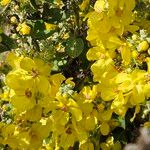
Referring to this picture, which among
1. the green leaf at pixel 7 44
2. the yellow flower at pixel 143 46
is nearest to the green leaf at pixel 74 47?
the green leaf at pixel 7 44

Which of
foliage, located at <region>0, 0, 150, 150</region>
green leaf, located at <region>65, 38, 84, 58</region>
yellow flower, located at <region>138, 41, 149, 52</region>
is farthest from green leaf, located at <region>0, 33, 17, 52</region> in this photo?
yellow flower, located at <region>138, 41, 149, 52</region>

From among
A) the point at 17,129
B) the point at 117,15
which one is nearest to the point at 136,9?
the point at 117,15

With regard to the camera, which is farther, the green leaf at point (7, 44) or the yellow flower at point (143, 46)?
the green leaf at point (7, 44)

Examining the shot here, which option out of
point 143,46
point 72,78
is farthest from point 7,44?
point 143,46

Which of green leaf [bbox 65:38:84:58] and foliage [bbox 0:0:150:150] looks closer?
foliage [bbox 0:0:150:150]

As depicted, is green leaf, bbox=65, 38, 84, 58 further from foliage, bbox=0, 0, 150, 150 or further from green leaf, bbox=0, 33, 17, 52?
green leaf, bbox=0, 33, 17, 52

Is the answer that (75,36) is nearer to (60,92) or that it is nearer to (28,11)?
(28,11)

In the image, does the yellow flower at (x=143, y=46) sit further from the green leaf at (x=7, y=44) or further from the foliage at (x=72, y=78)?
the green leaf at (x=7, y=44)

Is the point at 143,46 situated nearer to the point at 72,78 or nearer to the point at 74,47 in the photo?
the point at 72,78
